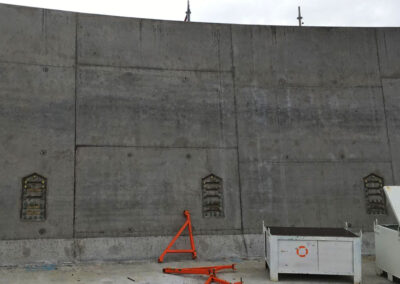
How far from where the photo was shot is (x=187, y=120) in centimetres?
1142

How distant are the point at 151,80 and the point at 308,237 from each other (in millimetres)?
5862

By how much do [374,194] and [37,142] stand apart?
29.7 ft

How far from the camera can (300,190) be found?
1148cm

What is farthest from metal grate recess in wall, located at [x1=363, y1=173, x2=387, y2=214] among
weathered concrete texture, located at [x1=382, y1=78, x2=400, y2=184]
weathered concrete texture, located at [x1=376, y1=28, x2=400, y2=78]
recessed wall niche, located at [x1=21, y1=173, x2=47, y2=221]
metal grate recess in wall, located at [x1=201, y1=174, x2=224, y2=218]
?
recessed wall niche, located at [x1=21, y1=173, x2=47, y2=221]

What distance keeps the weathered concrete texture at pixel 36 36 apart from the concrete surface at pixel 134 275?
5134mm

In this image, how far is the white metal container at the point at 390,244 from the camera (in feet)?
26.2

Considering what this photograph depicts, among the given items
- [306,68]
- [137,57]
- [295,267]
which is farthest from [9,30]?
[295,267]

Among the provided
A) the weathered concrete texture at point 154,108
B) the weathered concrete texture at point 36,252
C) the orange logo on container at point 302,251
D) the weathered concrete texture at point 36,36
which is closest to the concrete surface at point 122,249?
the weathered concrete texture at point 36,252

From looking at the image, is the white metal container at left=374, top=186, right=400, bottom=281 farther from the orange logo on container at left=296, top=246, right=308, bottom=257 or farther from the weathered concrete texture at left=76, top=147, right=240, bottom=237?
the weathered concrete texture at left=76, top=147, right=240, bottom=237

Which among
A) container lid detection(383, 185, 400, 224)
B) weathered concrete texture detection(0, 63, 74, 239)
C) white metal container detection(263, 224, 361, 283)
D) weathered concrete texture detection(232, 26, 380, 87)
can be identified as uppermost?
weathered concrete texture detection(232, 26, 380, 87)

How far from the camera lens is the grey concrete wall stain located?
34.2 feet

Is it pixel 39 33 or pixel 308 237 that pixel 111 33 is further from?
pixel 308 237

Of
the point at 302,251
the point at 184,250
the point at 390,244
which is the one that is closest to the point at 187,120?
the point at 184,250

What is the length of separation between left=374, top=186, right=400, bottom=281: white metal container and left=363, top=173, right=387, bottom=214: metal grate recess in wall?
9.84ft
